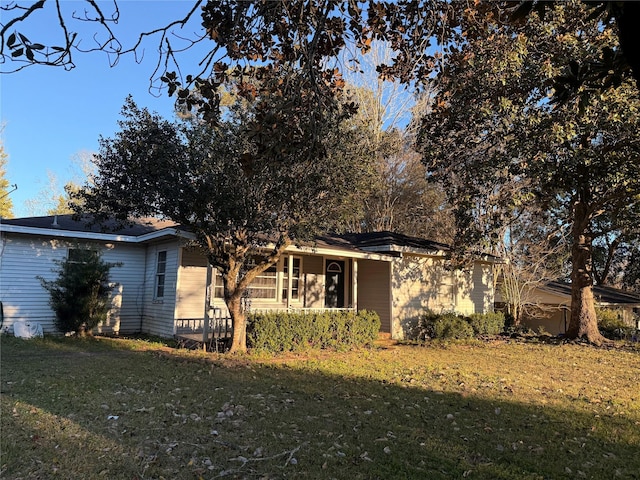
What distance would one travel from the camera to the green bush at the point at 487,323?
51.1ft

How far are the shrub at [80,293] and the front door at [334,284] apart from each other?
716 cm

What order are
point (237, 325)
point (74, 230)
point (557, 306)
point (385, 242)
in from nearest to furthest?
point (237, 325) → point (74, 230) → point (385, 242) → point (557, 306)

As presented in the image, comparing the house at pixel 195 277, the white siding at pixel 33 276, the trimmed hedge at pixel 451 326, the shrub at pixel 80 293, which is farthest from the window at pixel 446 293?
the shrub at pixel 80 293

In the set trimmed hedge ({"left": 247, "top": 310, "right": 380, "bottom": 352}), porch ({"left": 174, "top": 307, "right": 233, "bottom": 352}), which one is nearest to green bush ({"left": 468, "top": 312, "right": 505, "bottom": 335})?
trimmed hedge ({"left": 247, "top": 310, "right": 380, "bottom": 352})

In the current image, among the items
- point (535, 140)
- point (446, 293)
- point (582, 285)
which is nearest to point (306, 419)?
point (535, 140)

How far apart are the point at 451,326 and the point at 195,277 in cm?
830

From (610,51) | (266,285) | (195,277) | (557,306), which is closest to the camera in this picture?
(610,51)

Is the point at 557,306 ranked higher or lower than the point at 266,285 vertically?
lower

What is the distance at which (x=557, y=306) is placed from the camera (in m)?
20.8

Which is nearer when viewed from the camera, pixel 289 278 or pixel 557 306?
pixel 289 278

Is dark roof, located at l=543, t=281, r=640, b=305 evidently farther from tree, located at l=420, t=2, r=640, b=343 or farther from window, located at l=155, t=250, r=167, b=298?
window, located at l=155, t=250, r=167, b=298

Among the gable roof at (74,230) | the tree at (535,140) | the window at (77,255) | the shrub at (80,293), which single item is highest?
the tree at (535,140)

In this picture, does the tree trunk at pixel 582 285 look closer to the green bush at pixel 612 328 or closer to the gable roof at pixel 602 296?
the green bush at pixel 612 328

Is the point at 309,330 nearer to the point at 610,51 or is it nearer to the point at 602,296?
the point at 610,51
